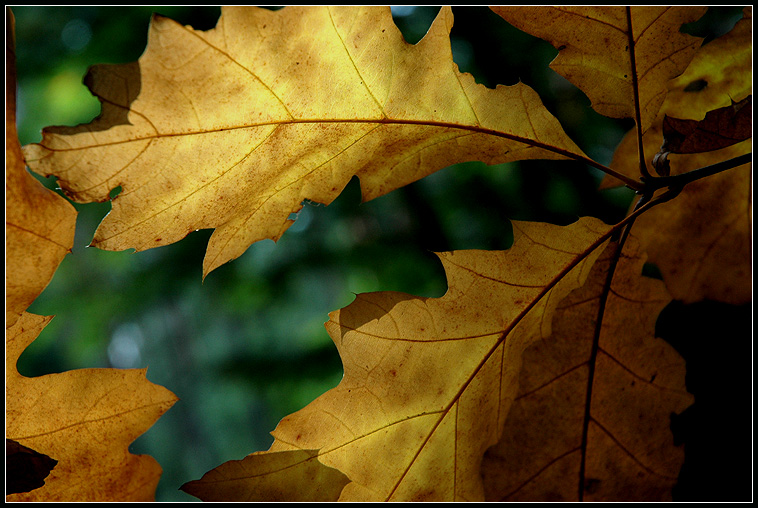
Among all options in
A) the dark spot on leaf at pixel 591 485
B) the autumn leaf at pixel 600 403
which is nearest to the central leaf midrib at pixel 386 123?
the autumn leaf at pixel 600 403

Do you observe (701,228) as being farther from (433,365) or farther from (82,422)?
(82,422)

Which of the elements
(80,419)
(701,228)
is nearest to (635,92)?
(701,228)

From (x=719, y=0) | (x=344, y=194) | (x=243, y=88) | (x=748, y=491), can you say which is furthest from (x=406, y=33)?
(x=748, y=491)

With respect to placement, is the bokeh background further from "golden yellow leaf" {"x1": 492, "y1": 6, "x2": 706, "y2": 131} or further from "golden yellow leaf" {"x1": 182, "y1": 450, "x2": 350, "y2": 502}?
"golden yellow leaf" {"x1": 182, "y1": 450, "x2": 350, "y2": 502}

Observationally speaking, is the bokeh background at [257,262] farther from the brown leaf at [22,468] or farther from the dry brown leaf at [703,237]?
the brown leaf at [22,468]

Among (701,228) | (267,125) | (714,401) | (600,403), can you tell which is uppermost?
(267,125)

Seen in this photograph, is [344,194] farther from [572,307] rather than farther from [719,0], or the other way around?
[719,0]
